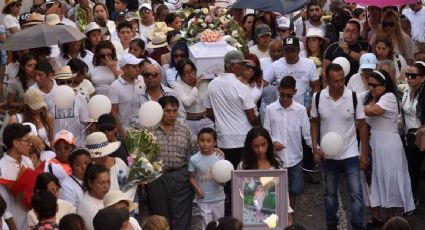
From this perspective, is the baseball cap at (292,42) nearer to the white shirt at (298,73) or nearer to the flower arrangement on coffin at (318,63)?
the white shirt at (298,73)

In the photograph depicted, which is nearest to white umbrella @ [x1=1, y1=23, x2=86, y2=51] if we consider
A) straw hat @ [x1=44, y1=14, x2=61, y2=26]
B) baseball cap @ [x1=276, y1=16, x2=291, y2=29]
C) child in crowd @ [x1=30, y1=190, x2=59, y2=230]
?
straw hat @ [x1=44, y1=14, x2=61, y2=26]

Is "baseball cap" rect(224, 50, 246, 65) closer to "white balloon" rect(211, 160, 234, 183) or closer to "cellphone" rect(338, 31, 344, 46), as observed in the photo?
"white balloon" rect(211, 160, 234, 183)

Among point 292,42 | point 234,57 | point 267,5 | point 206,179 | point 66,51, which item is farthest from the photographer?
point 267,5

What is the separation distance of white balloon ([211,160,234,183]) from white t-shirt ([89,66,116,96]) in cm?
286

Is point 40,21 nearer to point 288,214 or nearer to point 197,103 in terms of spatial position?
point 197,103

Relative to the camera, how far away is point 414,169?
1312 centimetres

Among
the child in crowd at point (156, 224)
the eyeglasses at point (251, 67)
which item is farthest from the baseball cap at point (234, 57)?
the child in crowd at point (156, 224)

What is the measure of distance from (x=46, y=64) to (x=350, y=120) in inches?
138

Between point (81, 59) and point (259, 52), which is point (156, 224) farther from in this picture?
point (259, 52)

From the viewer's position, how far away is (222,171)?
11227 mm

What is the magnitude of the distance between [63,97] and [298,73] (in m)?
3.14

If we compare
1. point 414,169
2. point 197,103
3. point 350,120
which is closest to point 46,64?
point 197,103

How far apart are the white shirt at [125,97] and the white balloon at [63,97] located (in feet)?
2.83

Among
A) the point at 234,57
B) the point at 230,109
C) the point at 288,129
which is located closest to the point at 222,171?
the point at 288,129
